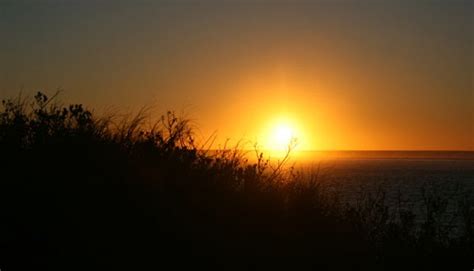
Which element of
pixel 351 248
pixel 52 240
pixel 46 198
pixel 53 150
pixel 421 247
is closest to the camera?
pixel 52 240

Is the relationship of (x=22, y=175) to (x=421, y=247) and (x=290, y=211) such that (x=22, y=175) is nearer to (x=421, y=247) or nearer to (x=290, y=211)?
(x=290, y=211)

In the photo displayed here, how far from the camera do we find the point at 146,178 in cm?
738

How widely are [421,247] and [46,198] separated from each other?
5.82 metres

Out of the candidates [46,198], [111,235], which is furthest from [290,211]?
[46,198]

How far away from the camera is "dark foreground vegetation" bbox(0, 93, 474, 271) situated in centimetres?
613

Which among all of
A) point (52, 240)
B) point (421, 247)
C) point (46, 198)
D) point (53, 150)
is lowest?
point (421, 247)

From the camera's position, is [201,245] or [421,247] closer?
[201,245]

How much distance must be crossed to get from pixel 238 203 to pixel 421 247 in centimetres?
330

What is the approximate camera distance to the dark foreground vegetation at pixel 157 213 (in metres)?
6.13

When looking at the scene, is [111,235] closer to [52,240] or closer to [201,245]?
[52,240]

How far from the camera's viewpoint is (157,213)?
6695 mm

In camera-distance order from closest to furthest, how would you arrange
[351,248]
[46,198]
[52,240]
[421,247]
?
[52,240]
[46,198]
[351,248]
[421,247]

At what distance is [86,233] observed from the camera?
6172 mm

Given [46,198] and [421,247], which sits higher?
[46,198]
